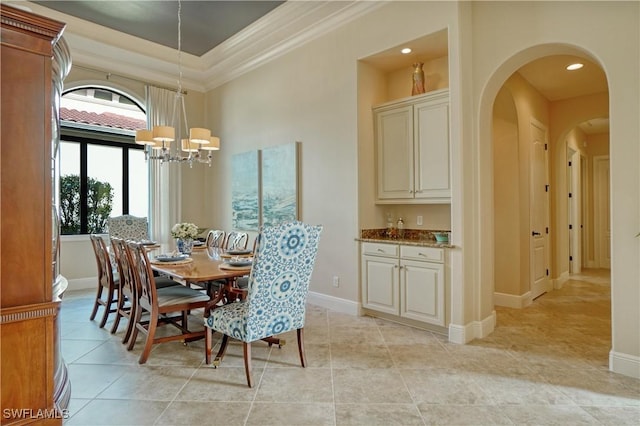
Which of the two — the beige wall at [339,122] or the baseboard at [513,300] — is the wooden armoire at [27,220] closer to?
the beige wall at [339,122]

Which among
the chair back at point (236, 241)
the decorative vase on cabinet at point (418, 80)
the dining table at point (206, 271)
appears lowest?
the dining table at point (206, 271)

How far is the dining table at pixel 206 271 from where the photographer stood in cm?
263

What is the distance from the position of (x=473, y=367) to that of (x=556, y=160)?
4.12m

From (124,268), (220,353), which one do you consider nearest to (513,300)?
(220,353)

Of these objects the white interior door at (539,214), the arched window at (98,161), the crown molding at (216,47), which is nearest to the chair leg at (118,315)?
the arched window at (98,161)

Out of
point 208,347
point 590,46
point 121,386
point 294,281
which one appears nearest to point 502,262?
point 590,46

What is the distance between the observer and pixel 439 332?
137 inches

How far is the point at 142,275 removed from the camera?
2.93 m

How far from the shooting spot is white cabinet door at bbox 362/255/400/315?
149 inches

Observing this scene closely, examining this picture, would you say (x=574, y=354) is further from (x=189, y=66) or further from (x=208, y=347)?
(x=189, y=66)

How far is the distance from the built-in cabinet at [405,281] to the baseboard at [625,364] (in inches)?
49.3

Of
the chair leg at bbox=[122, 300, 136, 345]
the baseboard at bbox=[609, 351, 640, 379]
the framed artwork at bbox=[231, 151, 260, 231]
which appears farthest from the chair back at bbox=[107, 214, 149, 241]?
the baseboard at bbox=[609, 351, 640, 379]

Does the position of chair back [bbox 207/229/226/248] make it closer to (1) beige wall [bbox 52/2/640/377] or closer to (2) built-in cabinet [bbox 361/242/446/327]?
(1) beige wall [bbox 52/2/640/377]

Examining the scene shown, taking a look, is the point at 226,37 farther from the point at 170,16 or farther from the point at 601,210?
the point at 601,210
